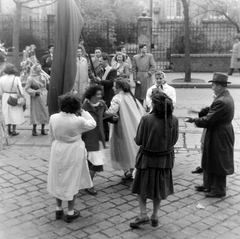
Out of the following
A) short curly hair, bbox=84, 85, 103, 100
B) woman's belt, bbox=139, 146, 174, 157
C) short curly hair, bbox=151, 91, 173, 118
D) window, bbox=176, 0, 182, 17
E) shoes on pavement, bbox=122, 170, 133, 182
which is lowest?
shoes on pavement, bbox=122, 170, 133, 182

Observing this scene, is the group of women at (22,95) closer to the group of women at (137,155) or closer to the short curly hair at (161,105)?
the group of women at (137,155)

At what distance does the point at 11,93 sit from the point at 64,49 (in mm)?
4023

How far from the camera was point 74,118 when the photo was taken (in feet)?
16.6

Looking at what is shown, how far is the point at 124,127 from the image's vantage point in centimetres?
630

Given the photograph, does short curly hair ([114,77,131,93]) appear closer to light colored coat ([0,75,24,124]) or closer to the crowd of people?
the crowd of people

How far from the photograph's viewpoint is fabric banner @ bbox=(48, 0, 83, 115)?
537 centimetres

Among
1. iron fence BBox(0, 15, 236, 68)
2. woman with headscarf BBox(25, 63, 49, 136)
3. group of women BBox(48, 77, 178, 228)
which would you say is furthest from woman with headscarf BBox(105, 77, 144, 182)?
iron fence BBox(0, 15, 236, 68)

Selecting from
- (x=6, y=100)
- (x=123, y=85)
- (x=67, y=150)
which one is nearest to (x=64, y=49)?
(x=123, y=85)

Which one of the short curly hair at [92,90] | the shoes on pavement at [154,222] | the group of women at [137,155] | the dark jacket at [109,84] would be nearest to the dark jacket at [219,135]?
the group of women at [137,155]

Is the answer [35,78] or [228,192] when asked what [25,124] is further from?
[228,192]

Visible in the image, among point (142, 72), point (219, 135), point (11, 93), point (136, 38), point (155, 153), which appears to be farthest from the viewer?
point (136, 38)

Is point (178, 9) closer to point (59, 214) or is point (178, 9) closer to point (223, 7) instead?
point (223, 7)

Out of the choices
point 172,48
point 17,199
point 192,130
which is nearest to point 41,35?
point 172,48

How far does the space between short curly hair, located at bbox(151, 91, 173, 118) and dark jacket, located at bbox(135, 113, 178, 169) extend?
0.07 metres
